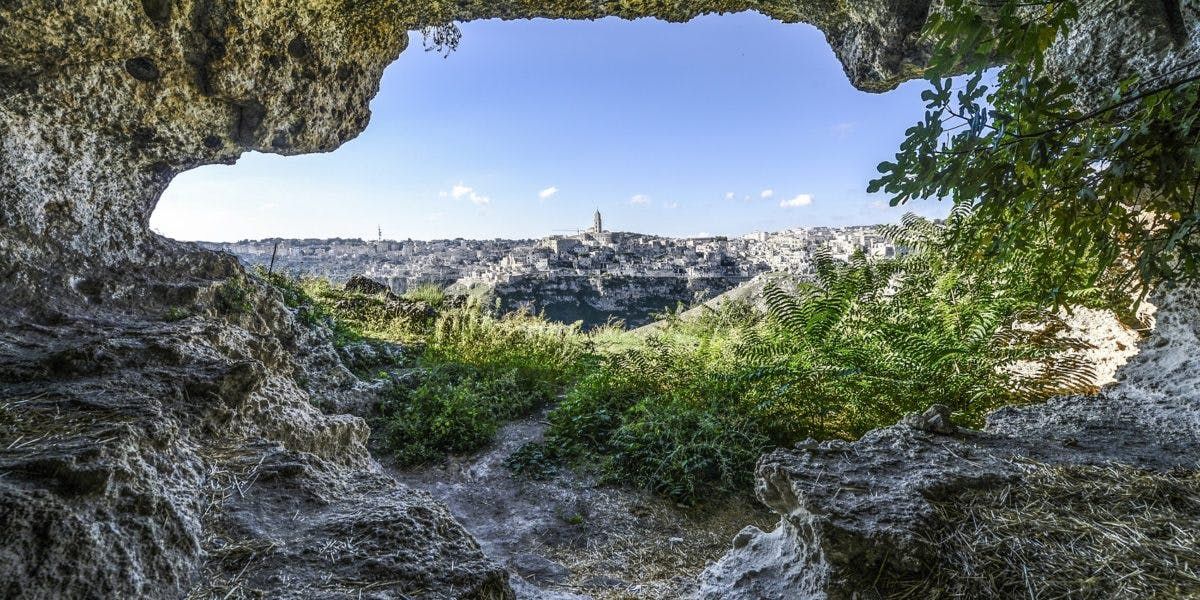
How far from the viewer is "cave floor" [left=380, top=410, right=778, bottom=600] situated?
304 cm

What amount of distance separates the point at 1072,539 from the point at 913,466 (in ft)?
2.10

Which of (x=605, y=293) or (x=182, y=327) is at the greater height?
(x=182, y=327)

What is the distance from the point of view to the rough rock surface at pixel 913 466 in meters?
1.94

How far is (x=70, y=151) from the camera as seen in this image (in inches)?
179

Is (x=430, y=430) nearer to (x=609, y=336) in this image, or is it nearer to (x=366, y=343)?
(x=366, y=343)

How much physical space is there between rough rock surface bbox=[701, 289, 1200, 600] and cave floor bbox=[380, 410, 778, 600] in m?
0.62

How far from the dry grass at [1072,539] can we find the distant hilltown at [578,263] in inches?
587

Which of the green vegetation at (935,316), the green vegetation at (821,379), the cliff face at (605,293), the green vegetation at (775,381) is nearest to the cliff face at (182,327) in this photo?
the green vegetation at (775,381)

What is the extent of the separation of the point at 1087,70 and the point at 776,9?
4234 mm

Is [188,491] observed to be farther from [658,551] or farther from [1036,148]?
[1036,148]

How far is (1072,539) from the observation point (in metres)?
1.72

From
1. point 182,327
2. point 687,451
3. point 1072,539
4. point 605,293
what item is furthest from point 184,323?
point 605,293

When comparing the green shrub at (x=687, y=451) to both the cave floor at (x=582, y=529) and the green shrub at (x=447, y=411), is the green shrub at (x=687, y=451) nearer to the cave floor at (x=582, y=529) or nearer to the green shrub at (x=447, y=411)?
the cave floor at (x=582, y=529)

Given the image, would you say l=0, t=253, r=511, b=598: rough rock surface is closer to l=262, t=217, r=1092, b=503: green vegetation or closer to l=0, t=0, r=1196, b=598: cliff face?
l=0, t=0, r=1196, b=598: cliff face
